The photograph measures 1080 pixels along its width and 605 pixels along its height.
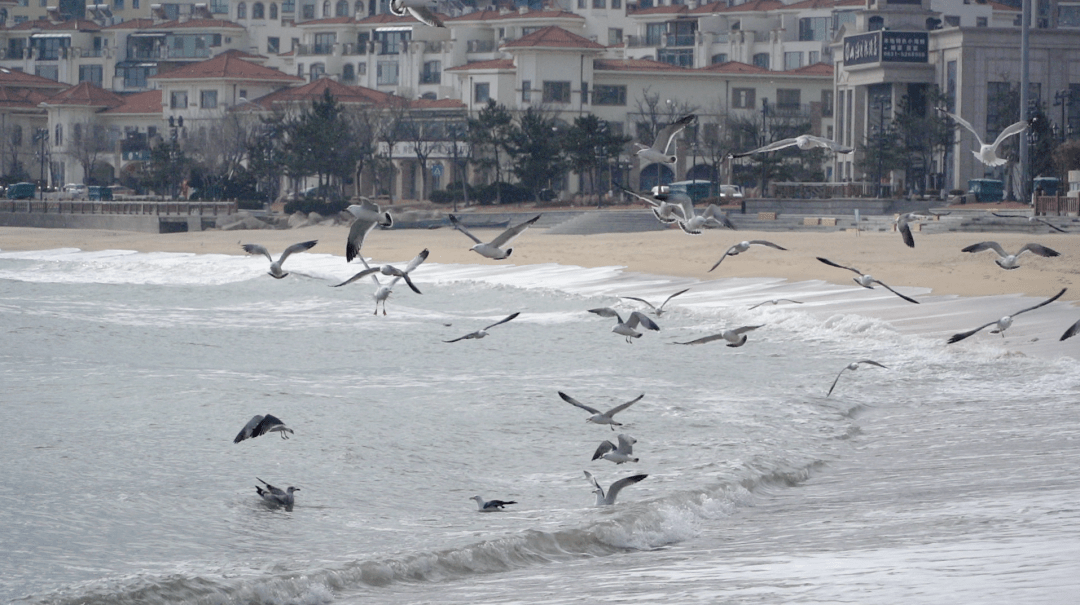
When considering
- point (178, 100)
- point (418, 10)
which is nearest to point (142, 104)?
point (178, 100)

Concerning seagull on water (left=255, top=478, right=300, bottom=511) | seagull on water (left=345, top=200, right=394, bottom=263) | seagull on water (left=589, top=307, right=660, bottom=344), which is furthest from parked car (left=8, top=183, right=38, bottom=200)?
seagull on water (left=345, top=200, right=394, bottom=263)

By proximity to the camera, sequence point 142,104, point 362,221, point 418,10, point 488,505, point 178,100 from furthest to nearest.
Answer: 1. point 142,104
2. point 178,100
3. point 488,505
4. point 362,221
5. point 418,10

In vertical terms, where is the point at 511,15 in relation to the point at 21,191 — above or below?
above

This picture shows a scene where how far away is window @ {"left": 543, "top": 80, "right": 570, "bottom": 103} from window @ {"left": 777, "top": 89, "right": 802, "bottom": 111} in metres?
13.1

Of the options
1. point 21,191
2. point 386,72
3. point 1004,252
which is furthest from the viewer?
point 386,72

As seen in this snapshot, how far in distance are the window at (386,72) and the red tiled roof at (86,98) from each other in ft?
58.5

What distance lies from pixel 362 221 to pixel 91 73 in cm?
10905

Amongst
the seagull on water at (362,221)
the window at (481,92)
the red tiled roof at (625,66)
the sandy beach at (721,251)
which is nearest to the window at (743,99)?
the red tiled roof at (625,66)

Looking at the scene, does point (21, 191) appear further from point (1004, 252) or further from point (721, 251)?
point (1004, 252)

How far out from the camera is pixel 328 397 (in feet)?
67.7

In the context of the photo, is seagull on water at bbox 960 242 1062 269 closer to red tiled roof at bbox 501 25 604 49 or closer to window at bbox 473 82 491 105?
red tiled roof at bbox 501 25 604 49

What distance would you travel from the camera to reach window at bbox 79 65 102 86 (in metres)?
115

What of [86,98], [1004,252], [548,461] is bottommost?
[548,461]

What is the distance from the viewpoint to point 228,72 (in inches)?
3755
